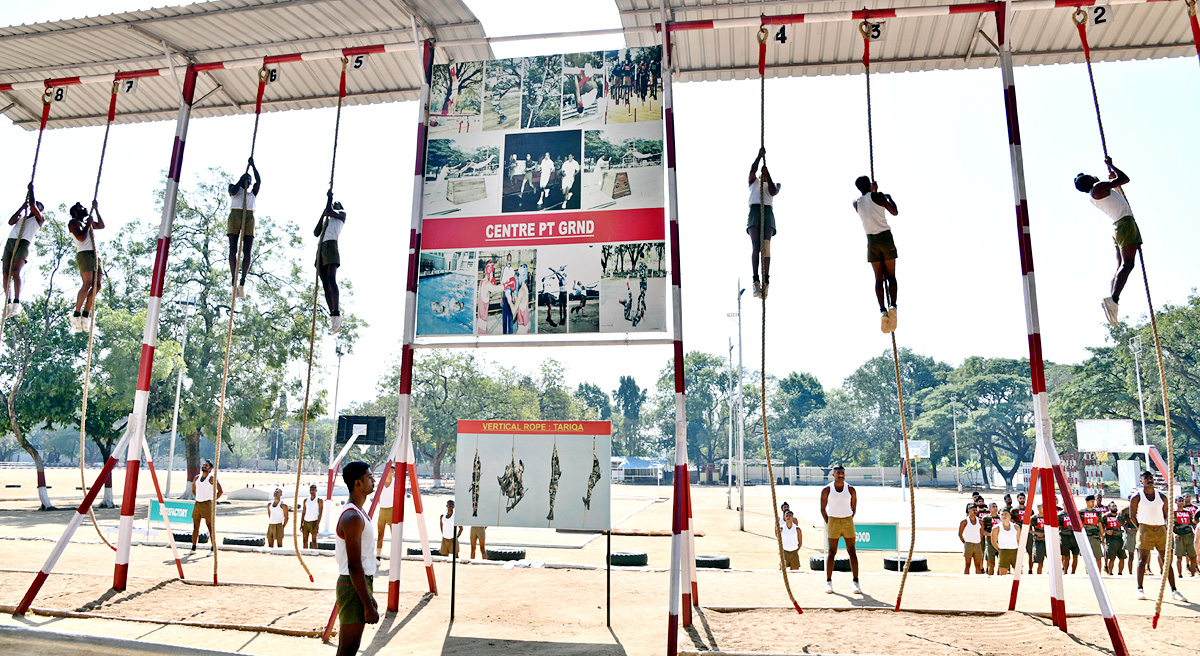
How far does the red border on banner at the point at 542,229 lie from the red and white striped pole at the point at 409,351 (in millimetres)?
254

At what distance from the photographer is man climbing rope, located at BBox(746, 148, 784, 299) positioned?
727 centimetres

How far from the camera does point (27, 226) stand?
30.2 ft

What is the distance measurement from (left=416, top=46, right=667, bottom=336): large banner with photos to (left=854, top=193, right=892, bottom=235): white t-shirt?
2126mm

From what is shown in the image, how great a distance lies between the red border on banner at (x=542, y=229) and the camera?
802 centimetres

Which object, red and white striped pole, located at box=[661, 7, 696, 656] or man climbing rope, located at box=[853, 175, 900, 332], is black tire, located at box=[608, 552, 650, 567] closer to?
red and white striped pole, located at box=[661, 7, 696, 656]

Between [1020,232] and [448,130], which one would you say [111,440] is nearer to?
[448,130]

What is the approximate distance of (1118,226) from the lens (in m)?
7.17

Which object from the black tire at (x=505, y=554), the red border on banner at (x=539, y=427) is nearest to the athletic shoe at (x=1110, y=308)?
the red border on banner at (x=539, y=427)

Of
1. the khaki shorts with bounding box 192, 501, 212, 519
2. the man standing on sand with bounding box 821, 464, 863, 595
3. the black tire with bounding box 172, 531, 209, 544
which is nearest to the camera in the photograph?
the man standing on sand with bounding box 821, 464, 863, 595

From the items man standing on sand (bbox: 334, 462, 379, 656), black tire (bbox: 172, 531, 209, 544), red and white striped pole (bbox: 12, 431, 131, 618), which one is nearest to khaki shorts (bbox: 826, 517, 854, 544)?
man standing on sand (bbox: 334, 462, 379, 656)

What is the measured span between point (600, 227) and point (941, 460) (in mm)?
77615

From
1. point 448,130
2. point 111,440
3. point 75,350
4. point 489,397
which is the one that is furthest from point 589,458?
point 489,397

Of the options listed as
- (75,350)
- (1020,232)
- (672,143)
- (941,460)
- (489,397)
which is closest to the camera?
(1020,232)

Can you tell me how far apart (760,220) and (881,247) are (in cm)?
128
